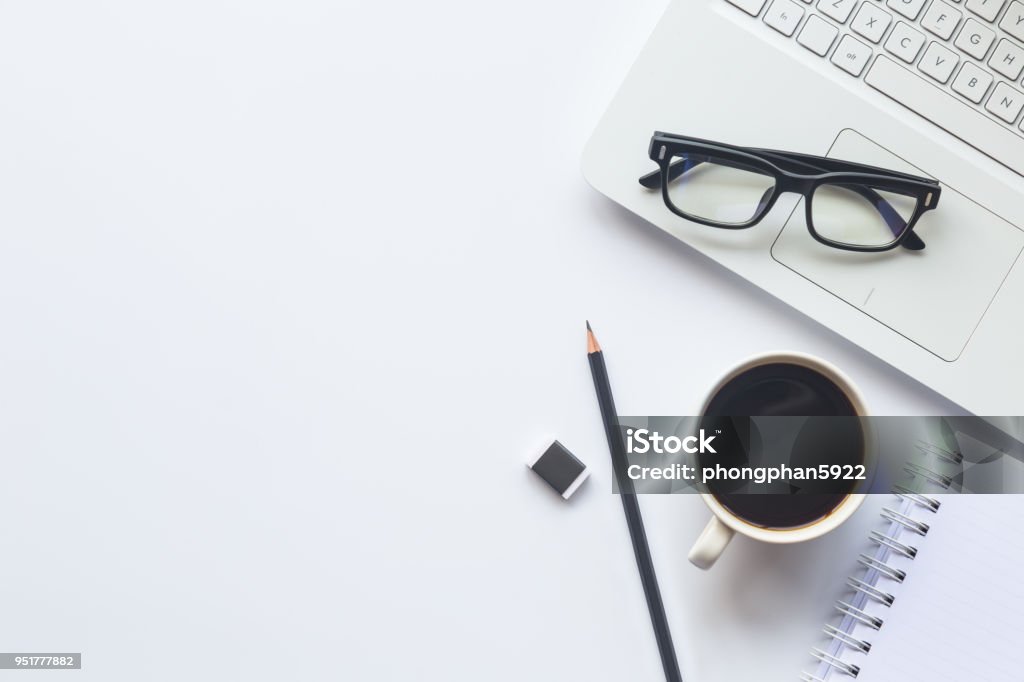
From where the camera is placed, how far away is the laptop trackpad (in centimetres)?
62

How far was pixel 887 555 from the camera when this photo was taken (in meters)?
0.62

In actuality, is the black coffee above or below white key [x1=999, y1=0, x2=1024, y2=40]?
below

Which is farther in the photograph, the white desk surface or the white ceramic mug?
the white desk surface

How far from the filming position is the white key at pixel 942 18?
0.61 m

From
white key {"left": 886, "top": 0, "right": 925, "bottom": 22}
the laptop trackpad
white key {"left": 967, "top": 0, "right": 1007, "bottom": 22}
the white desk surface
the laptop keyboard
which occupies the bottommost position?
the white desk surface

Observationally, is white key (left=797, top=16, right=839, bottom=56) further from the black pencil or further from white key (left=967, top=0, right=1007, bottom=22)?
the black pencil

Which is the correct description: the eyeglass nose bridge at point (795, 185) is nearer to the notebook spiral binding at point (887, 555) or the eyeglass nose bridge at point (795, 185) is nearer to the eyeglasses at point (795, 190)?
the eyeglasses at point (795, 190)

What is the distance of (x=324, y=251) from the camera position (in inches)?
26.6

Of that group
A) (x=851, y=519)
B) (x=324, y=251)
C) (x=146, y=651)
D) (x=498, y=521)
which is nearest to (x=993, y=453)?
(x=851, y=519)

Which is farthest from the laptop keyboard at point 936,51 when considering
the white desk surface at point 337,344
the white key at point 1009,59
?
the white desk surface at point 337,344

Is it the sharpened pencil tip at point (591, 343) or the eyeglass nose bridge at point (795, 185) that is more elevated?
the eyeglass nose bridge at point (795, 185)

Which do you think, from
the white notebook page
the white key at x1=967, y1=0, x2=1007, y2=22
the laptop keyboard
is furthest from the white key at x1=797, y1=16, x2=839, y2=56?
the white notebook page

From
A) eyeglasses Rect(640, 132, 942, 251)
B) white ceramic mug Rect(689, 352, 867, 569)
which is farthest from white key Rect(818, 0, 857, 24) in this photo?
white ceramic mug Rect(689, 352, 867, 569)

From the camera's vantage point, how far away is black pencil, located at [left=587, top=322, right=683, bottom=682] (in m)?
0.64
